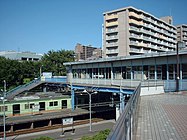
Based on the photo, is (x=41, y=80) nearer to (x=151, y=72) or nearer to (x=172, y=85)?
(x=151, y=72)

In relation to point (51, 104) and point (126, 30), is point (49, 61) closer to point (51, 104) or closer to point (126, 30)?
point (126, 30)

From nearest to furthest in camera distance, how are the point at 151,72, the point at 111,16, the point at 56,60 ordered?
the point at 151,72, the point at 111,16, the point at 56,60

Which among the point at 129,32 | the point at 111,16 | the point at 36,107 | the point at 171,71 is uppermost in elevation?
the point at 111,16

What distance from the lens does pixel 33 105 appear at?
104ft

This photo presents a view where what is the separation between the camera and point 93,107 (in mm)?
36500

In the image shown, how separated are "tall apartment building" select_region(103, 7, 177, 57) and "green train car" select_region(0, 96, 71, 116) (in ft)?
97.9

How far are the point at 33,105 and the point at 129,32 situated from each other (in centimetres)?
3760

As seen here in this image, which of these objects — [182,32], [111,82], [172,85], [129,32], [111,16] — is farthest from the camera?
[182,32]

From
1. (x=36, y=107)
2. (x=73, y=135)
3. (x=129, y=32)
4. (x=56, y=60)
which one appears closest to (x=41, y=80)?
(x=36, y=107)

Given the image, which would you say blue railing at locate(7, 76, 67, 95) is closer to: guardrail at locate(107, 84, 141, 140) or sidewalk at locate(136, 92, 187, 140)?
sidewalk at locate(136, 92, 187, 140)

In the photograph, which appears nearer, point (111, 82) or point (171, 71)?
point (171, 71)

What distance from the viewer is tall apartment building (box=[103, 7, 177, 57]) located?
58062 mm

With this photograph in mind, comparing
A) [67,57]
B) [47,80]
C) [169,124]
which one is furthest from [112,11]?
[169,124]

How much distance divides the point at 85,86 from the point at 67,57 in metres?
38.2
